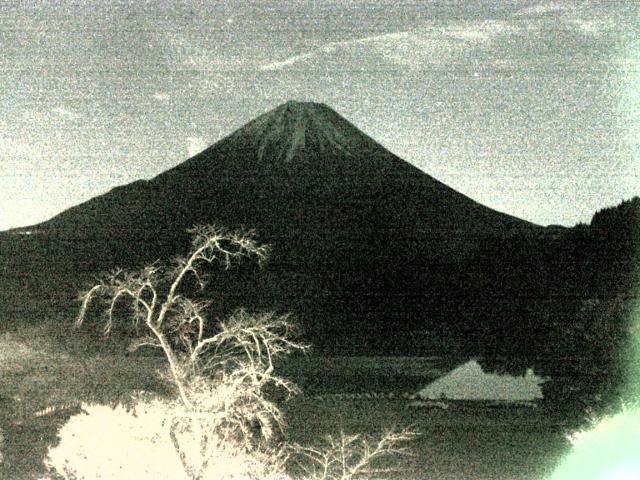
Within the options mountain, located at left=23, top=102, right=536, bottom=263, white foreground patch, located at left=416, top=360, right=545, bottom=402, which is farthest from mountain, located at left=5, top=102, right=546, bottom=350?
white foreground patch, located at left=416, top=360, right=545, bottom=402

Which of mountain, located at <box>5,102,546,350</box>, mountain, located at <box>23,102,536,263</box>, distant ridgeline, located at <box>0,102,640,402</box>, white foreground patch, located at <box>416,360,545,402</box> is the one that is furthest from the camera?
mountain, located at <box>23,102,536,263</box>

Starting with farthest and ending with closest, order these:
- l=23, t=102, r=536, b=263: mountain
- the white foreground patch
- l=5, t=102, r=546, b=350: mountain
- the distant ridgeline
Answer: l=23, t=102, r=536, b=263: mountain, l=5, t=102, r=546, b=350: mountain, the distant ridgeline, the white foreground patch

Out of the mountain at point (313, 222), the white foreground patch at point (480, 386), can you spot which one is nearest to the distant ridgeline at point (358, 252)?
the mountain at point (313, 222)

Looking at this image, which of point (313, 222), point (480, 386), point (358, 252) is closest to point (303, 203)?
point (313, 222)

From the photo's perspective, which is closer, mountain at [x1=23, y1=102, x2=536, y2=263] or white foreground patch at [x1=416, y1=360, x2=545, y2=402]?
white foreground patch at [x1=416, y1=360, x2=545, y2=402]

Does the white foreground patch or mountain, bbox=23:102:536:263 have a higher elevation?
mountain, bbox=23:102:536:263

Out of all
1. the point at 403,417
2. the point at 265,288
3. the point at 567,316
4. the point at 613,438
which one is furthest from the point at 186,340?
the point at 265,288

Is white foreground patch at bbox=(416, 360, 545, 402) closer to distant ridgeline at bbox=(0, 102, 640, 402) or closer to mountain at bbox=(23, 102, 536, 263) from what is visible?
distant ridgeline at bbox=(0, 102, 640, 402)
